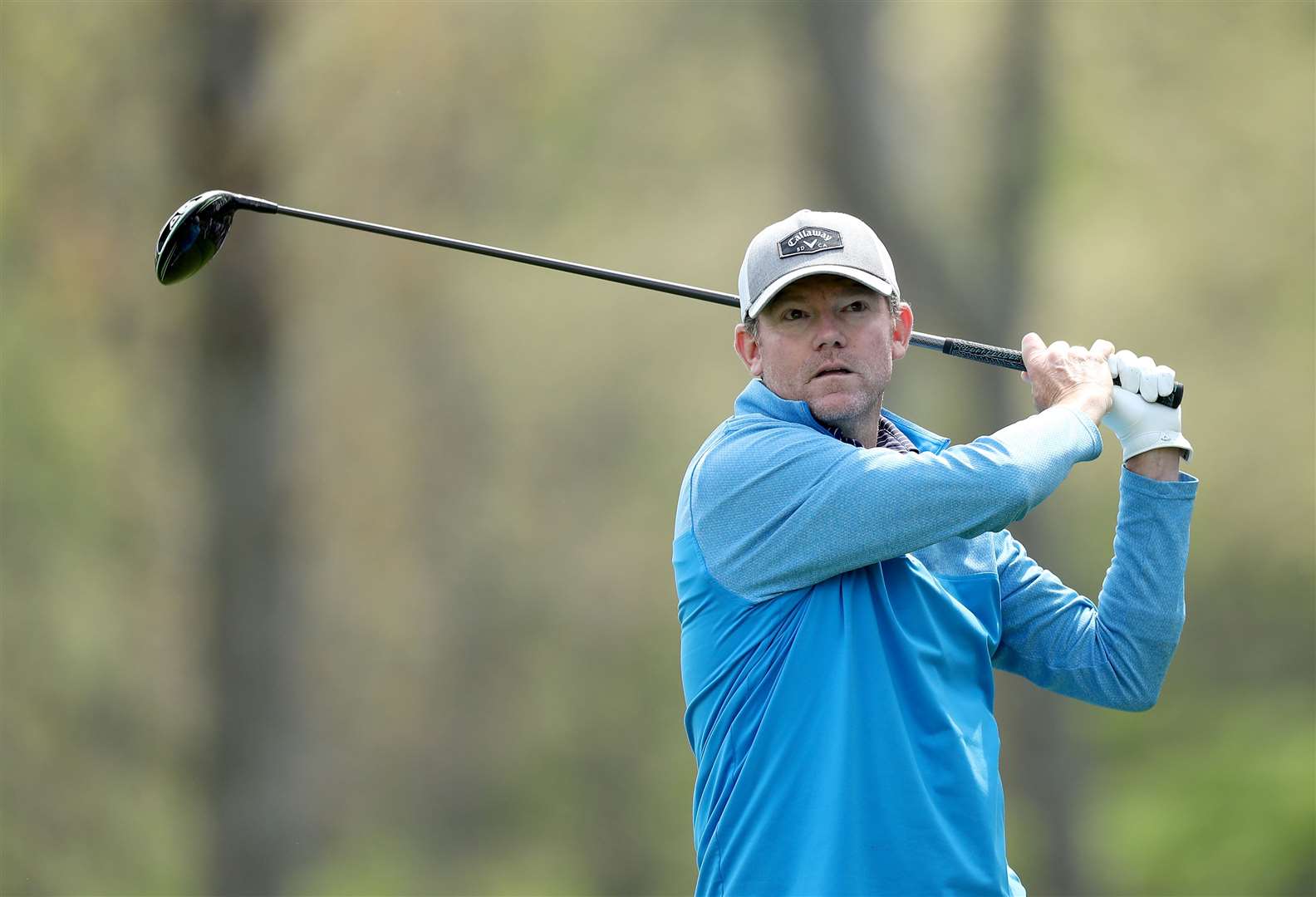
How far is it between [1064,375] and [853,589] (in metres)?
0.48

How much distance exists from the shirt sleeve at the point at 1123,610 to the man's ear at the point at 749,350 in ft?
1.33

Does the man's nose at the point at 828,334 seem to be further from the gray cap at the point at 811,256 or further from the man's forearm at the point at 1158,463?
the man's forearm at the point at 1158,463

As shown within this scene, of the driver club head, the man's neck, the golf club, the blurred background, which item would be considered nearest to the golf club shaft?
the golf club

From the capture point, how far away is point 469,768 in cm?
832

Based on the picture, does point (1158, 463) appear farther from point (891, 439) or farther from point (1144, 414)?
point (891, 439)

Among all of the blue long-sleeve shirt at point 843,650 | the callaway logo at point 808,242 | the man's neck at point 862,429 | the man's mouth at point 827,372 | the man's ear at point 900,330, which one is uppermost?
the callaway logo at point 808,242

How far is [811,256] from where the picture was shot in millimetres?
1864

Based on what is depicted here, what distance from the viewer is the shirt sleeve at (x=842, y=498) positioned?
1.69 m

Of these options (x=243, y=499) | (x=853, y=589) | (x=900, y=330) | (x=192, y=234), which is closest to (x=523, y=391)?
(x=243, y=499)

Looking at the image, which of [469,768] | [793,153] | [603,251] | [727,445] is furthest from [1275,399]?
[727,445]

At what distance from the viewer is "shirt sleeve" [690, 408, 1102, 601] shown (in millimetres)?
1686

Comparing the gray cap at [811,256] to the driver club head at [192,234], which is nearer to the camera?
the gray cap at [811,256]

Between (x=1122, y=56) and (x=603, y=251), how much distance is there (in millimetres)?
2933

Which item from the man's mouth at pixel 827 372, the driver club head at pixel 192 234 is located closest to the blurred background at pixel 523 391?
the driver club head at pixel 192 234
